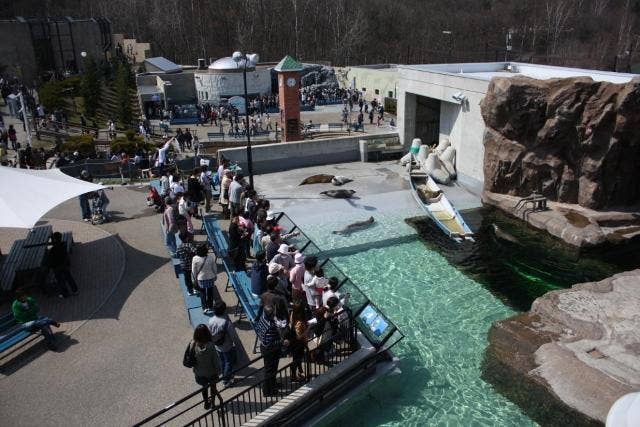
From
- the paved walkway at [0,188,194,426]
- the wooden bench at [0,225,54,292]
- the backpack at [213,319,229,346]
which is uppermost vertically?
the backpack at [213,319,229,346]

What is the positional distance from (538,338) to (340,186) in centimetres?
1197

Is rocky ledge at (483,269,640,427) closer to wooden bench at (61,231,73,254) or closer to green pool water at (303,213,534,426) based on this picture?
green pool water at (303,213,534,426)

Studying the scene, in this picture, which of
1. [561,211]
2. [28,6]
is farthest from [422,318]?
[28,6]

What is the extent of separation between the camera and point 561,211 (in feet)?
58.9

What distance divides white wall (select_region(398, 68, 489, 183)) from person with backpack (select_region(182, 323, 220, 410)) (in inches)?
666

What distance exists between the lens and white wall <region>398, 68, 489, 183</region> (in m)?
21.3

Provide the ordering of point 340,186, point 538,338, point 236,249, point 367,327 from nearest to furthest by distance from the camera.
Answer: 1. point 367,327
2. point 538,338
3. point 236,249
4. point 340,186

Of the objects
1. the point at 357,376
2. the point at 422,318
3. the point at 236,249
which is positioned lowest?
the point at 422,318

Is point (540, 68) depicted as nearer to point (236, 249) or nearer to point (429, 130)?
point (429, 130)

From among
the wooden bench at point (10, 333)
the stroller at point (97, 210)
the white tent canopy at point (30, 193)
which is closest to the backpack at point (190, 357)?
the wooden bench at point (10, 333)

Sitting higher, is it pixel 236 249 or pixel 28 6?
pixel 28 6

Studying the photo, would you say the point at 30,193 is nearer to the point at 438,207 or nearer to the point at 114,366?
the point at 114,366

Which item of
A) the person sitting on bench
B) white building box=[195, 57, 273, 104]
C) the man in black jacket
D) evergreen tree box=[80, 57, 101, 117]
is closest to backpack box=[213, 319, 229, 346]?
the person sitting on bench

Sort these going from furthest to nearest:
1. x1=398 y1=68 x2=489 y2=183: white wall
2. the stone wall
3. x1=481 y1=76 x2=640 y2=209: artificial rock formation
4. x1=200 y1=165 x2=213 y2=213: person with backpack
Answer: the stone wall
x1=398 y1=68 x2=489 y2=183: white wall
x1=481 y1=76 x2=640 y2=209: artificial rock formation
x1=200 y1=165 x2=213 y2=213: person with backpack
